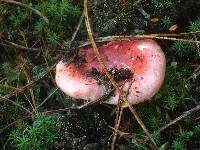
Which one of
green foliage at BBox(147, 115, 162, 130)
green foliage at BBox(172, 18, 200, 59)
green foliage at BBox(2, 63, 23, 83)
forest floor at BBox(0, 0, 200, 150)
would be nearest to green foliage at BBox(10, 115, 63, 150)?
forest floor at BBox(0, 0, 200, 150)

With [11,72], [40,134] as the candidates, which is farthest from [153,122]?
[11,72]

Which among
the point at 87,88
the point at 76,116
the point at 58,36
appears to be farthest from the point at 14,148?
the point at 58,36

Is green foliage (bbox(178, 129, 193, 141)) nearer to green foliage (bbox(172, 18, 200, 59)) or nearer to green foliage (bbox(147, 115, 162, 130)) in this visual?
green foliage (bbox(147, 115, 162, 130))

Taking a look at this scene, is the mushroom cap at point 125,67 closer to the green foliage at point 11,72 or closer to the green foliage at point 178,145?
the green foliage at point 178,145

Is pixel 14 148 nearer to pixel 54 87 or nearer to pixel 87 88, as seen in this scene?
pixel 54 87

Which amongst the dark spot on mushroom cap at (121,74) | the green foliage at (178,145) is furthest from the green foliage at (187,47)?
the green foliage at (178,145)
